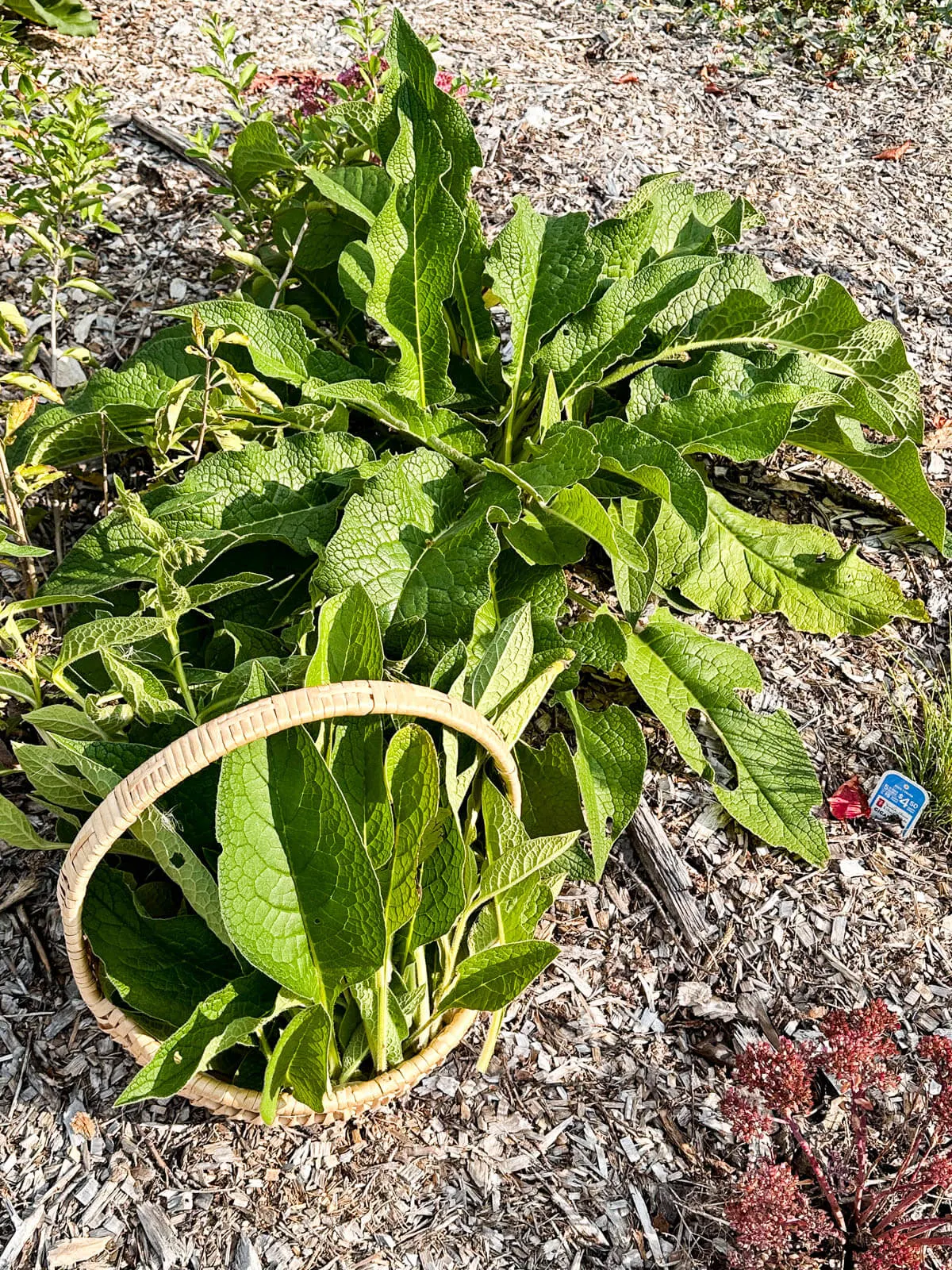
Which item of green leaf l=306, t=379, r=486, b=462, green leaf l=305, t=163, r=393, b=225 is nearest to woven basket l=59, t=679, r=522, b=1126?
green leaf l=306, t=379, r=486, b=462

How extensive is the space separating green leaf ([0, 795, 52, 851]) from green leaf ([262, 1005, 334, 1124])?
1.57ft

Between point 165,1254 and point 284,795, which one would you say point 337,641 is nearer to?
point 284,795

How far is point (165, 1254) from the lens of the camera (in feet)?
4.66

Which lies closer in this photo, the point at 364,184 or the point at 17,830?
the point at 17,830

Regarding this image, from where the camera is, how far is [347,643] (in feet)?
4.73

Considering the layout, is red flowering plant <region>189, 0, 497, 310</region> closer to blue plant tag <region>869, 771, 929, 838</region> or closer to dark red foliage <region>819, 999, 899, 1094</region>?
blue plant tag <region>869, 771, 929, 838</region>

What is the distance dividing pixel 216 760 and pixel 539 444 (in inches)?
35.2

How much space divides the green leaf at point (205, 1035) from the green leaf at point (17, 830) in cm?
35

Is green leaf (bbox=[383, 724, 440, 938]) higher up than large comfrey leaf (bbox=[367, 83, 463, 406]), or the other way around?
large comfrey leaf (bbox=[367, 83, 463, 406])

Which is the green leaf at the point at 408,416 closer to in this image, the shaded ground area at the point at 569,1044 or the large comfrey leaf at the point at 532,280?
the large comfrey leaf at the point at 532,280

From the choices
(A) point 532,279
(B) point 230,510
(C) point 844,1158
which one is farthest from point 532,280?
(C) point 844,1158

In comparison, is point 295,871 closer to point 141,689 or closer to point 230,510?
point 141,689

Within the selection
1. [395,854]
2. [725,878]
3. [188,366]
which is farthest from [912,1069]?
[188,366]

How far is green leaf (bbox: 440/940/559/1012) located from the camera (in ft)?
4.66
